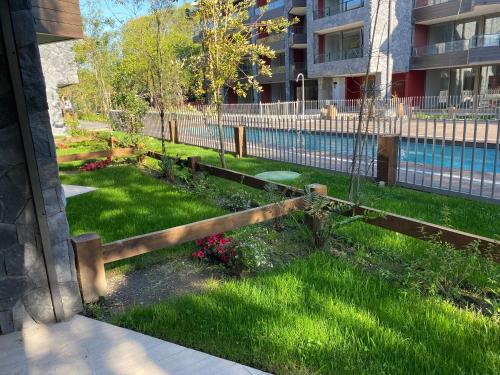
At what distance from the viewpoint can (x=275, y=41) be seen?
133 ft

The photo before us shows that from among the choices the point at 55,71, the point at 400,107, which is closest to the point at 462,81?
the point at 400,107

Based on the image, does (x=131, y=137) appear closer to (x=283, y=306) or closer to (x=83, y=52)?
(x=283, y=306)

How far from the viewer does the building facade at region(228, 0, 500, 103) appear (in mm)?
28250

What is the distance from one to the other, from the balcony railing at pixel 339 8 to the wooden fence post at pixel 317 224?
3012 centimetres

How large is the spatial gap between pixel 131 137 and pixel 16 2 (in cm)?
976

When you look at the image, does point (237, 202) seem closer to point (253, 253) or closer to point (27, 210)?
point (253, 253)

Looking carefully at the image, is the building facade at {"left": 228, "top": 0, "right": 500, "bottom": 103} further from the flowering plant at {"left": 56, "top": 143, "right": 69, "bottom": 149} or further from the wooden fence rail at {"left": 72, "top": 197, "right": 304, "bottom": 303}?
the wooden fence rail at {"left": 72, "top": 197, "right": 304, "bottom": 303}

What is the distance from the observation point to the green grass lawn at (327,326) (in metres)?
2.83

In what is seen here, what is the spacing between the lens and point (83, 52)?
87.2 feet

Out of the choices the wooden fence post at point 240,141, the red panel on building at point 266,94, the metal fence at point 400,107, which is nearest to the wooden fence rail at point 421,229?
the wooden fence post at point 240,141

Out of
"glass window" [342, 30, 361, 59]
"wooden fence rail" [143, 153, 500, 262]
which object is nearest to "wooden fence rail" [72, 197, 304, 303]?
"wooden fence rail" [143, 153, 500, 262]

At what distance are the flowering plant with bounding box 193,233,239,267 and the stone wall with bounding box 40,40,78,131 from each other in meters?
16.3

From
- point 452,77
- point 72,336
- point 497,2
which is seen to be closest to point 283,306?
point 72,336

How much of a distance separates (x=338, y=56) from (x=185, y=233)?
33706 mm
